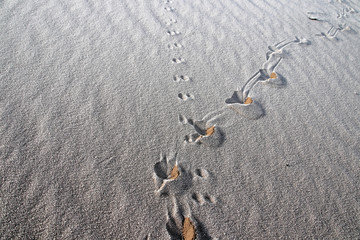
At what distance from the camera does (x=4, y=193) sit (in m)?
1.14

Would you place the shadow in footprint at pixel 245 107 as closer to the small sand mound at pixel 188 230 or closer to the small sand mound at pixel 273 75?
the small sand mound at pixel 273 75

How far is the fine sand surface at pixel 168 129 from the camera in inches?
46.3

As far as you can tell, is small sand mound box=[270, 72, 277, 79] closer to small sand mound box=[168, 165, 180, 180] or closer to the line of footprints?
the line of footprints

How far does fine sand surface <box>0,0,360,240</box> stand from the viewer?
3.85 feet

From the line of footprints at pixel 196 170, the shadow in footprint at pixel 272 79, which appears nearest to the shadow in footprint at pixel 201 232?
the line of footprints at pixel 196 170

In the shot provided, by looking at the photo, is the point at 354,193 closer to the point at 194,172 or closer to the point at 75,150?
the point at 194,172

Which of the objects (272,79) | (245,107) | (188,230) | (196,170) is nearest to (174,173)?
(196,170)

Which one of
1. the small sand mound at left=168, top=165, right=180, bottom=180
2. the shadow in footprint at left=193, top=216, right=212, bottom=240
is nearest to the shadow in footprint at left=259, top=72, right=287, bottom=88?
the small sand mound at left=168, top=165, right=180, bottom=180

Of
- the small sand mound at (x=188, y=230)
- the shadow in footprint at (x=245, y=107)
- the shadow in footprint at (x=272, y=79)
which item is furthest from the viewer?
the shadow in footprint at (x=272, y=79)

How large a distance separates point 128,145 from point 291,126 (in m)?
1.07

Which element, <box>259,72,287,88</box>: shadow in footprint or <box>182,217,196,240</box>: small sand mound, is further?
<box>259,72,287,88</box>: shadow in footprint

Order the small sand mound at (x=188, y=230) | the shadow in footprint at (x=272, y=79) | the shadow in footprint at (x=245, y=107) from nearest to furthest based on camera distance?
the small sand mound at (x=188, y=230) < the shadow in footprint at (x=245, y=107) < the shadow in footprint at (x=272, y=79)

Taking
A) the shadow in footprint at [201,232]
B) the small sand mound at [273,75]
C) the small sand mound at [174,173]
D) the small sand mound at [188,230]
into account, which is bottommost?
the small sand mound at [273,75]

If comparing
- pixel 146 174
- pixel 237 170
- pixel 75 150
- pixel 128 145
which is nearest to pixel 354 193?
pixel 237 170
